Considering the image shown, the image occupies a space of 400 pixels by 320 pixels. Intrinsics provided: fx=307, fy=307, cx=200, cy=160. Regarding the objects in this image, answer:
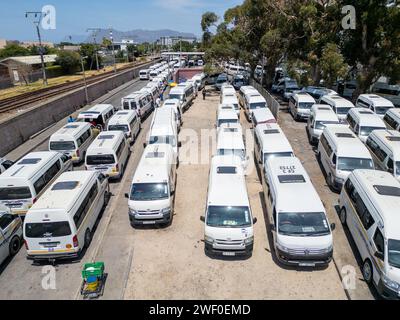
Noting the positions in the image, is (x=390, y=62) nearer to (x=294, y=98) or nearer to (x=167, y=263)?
(x=294, y=98)

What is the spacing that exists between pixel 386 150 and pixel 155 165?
11399 millimetres

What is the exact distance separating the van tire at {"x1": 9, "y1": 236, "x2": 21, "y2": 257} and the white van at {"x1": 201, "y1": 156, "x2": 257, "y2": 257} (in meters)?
7.22

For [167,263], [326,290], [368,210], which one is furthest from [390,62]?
[167,263]

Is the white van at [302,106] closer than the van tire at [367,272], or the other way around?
the van tire at [367,272]

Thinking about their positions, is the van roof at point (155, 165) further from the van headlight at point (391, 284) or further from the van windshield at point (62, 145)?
the van headlight at point (391, 284)

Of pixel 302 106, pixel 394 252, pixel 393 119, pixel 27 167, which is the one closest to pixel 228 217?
pixel 394 252

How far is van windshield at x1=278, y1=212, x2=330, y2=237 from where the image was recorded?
10203mm

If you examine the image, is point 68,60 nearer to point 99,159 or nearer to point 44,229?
point 99,159

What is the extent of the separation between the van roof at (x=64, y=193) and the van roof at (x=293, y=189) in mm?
7413

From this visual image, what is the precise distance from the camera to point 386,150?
600 inches

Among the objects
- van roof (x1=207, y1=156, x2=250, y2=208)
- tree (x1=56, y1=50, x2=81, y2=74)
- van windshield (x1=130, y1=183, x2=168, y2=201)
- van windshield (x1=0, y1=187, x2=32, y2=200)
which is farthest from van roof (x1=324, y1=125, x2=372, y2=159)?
tree (x1=56, y1=50, x2=81, y2=74)

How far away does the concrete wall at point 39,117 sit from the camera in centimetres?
2236

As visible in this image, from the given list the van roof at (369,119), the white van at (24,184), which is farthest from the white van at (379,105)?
the white van at (24,184)

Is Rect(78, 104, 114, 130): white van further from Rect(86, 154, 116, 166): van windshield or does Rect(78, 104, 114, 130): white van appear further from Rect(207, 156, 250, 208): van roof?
Rect(207, 156, 250, 208): van roof
